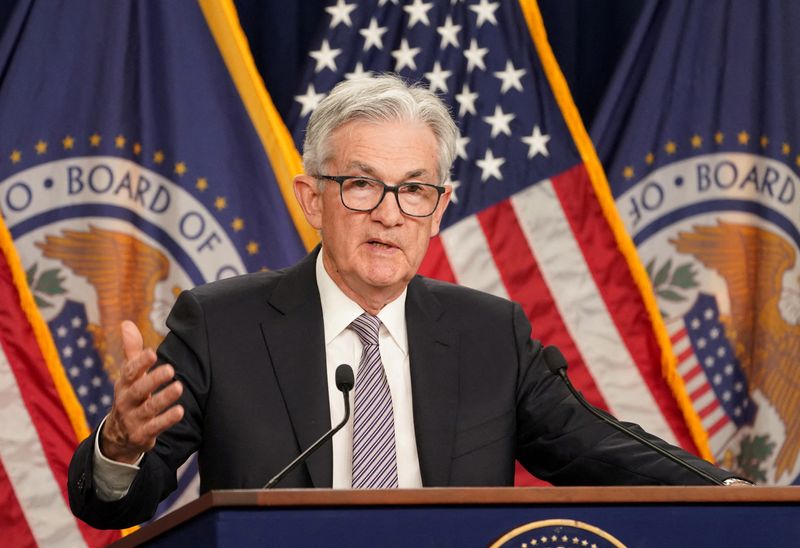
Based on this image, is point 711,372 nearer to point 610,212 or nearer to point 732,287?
point 732,287

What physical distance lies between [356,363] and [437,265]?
1.59 meters

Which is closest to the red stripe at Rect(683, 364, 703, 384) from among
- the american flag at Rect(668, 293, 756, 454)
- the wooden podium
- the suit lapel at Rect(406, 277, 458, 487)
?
the american flag at Rect(668, 293, 756, 454)

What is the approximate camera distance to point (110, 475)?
2.01 meters

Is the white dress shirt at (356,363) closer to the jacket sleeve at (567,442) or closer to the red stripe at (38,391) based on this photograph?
the jacket sleeve at (567,442)

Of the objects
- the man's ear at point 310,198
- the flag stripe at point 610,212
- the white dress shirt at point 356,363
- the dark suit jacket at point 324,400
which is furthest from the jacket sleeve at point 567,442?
the flag stripe at point 610,212

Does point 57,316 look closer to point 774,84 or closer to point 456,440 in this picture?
point 456,440

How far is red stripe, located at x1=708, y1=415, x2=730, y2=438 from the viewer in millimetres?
4207

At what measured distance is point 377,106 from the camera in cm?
251

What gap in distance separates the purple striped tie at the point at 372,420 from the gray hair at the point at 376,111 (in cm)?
38

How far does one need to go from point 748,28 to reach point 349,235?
7.85 feet

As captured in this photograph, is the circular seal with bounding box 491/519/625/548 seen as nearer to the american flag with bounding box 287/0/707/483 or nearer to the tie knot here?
the tie knot

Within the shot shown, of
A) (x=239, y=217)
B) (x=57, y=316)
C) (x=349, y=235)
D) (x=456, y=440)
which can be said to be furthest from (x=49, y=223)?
(x=456, y=440)

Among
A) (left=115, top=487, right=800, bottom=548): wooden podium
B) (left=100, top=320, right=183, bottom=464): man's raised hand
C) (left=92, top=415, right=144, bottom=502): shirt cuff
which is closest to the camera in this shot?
(left=115, top=487, right=800, bottom=548): wooden podium

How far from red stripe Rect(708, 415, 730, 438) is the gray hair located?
204 centimetres
